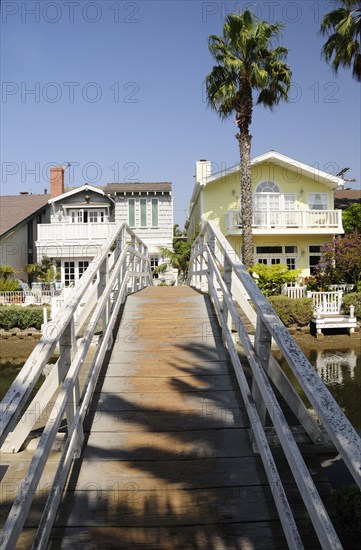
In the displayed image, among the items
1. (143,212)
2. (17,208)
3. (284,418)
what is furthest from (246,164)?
(284,418)

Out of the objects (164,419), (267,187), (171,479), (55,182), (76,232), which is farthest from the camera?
(55,182)

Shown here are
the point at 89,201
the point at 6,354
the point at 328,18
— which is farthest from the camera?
the point at 89,201

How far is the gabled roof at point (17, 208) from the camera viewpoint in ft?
95.3

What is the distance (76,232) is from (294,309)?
40.4ft

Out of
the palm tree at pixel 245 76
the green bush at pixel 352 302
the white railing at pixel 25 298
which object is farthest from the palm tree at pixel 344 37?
the white railing at pixel 25 298

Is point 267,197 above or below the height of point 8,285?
above

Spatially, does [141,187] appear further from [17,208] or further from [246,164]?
[17,208]

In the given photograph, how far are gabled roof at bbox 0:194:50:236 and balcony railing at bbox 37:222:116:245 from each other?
153 inches

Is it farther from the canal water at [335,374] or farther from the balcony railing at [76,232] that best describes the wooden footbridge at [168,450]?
the balcony railing at [76,232]

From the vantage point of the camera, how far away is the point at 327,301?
20562 mm

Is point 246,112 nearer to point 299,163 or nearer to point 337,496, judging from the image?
point 299,163

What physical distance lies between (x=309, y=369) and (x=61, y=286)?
23.3m

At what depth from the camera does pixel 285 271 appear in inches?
843

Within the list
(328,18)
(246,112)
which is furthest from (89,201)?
(328,18)
